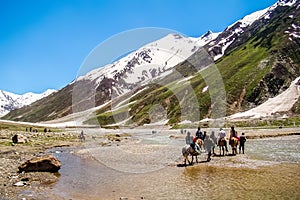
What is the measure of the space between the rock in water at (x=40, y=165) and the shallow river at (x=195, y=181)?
39.2 inches

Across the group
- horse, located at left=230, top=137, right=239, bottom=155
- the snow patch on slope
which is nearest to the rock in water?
horse, located at left=230, top=137, right=239, bottom=155

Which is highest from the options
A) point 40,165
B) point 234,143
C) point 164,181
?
point 234,143

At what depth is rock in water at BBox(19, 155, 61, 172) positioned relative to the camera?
1284 inches

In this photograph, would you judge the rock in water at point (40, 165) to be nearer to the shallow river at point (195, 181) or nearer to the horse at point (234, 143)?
the shallow river at point (195, 181)

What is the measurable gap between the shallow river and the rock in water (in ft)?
3.26

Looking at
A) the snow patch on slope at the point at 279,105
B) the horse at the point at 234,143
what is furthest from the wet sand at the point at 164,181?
the snow patch on slope at the point at 279,105

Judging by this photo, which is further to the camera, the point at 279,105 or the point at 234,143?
the point at 279,105

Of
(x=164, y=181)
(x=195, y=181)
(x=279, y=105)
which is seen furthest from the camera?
(x=279, y=105)

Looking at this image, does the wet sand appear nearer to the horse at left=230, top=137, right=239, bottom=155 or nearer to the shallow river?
the shallow river

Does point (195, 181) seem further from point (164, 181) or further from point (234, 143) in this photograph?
point (234, 143)

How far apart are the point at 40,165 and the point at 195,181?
16348mm

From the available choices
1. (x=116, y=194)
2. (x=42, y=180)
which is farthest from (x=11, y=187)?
(x=116, y=194)

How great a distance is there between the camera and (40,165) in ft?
109

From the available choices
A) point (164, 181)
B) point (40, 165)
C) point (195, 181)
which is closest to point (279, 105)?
point (195, 181)
